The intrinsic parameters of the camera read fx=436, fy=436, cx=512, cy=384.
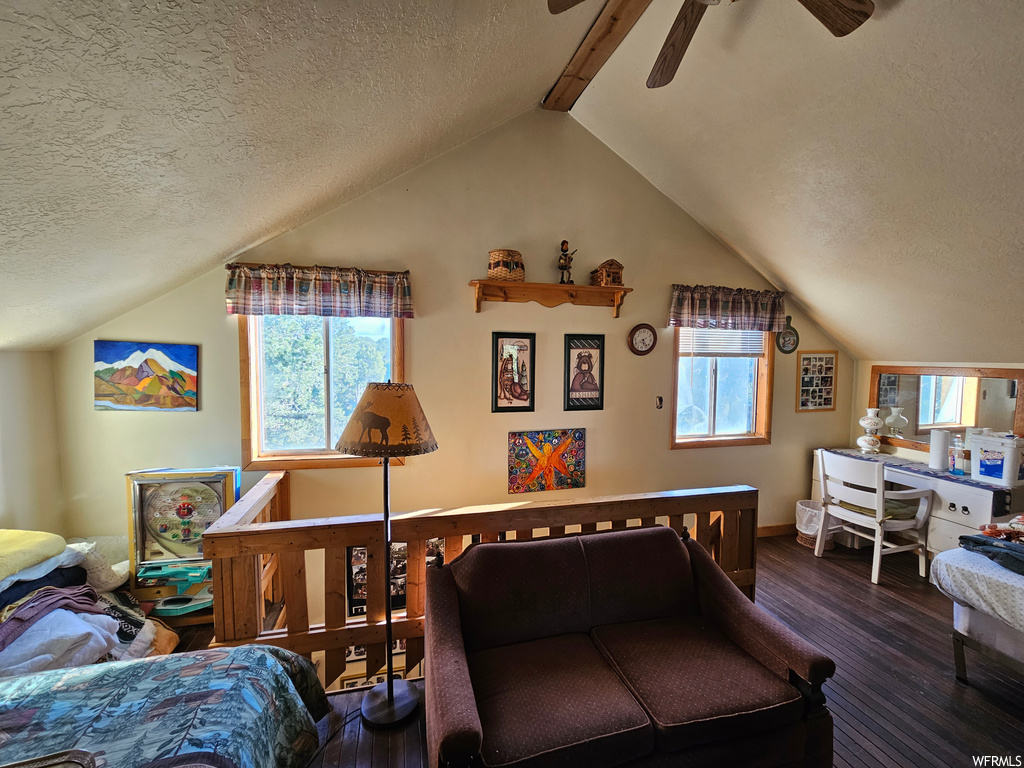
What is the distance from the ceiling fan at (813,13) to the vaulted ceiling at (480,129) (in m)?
0.32

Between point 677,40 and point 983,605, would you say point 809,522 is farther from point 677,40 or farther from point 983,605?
point 677,40

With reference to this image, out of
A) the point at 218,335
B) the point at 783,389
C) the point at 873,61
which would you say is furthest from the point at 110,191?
the point at 783,389

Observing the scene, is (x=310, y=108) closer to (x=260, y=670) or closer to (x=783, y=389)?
(x=260, y=670)

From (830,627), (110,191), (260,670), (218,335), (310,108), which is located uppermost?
(310,108)

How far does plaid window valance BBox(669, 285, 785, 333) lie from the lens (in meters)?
3.58

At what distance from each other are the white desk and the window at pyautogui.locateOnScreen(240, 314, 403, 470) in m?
3.95

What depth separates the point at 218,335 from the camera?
285 centimetres

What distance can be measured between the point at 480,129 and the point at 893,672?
404 cm

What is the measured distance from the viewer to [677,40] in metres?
1.80

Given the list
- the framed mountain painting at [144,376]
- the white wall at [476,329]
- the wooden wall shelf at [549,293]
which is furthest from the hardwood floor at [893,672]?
the framed mountain painting at [144,376]

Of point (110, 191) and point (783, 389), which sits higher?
point (110, 191)

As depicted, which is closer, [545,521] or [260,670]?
[260,670]

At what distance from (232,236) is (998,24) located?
3472 mm

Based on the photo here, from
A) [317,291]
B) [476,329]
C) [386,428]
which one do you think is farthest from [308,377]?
[386,428]
